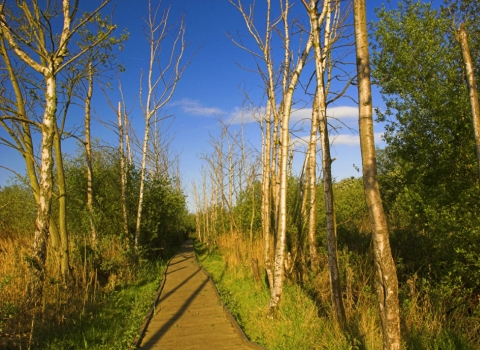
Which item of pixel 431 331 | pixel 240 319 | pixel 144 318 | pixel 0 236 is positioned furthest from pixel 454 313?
pixel 0 236

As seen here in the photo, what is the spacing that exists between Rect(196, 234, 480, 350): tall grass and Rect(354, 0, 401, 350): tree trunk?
151 centimetres

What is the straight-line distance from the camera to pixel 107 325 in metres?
6.96

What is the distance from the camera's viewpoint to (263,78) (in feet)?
30.1

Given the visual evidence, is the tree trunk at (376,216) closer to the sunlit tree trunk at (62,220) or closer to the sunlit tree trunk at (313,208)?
the sunlit tree trunk at (313,208)

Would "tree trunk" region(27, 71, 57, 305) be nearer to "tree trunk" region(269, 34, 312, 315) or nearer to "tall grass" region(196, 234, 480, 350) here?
"tall grass" region(196, 234, 480, 350)

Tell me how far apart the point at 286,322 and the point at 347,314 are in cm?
109

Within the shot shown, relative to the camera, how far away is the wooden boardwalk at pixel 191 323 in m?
6.09

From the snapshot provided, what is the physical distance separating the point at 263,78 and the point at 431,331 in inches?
269

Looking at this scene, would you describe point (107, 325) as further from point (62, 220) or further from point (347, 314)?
point (347, 314)

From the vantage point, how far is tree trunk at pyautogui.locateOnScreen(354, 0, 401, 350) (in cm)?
315

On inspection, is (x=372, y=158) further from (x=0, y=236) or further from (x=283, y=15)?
(x=0, y=236)

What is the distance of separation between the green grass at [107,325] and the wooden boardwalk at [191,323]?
36 centimetres

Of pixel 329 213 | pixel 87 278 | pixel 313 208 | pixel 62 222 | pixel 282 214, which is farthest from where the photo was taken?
pixel 87 278

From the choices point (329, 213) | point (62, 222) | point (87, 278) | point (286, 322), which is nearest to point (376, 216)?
point (329, 213)
